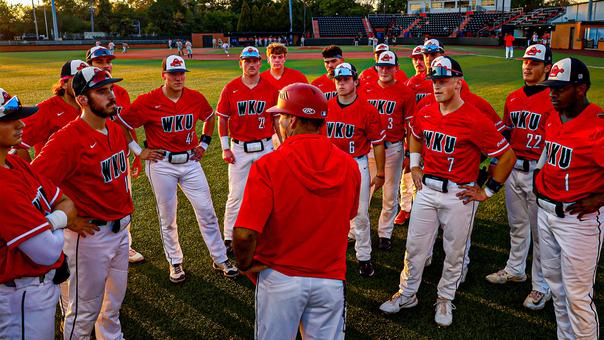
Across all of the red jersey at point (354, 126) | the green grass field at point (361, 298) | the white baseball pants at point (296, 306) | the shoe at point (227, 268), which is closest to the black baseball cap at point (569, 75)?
the red jersey at point (354, 126)

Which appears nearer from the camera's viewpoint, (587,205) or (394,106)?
(587,205)

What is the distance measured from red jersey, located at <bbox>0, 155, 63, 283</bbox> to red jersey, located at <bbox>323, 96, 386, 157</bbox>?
355 cm

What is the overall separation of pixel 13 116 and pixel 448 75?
368cm

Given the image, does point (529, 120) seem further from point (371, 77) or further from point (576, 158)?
point (371, 77)

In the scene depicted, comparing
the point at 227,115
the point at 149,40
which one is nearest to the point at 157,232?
the point at 227,115

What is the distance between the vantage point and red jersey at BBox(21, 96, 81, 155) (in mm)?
5406

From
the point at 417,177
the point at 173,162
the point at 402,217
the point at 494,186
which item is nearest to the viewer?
the point at 494,186

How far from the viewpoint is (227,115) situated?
22.0ft

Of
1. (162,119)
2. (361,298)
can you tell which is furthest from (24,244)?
(361,298)

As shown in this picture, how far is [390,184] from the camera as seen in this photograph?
6992 mm

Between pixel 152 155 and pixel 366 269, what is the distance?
3.05 meters

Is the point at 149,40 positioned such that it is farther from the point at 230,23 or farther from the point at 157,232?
the point at 157,232

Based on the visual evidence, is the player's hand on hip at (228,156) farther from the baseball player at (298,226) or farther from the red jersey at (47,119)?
the baseball player at (298,226)

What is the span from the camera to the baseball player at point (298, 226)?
2.73 meters
